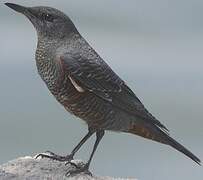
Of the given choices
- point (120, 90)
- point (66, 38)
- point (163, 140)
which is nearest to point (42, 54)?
point (66, 38)

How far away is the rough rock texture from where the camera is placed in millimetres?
6051

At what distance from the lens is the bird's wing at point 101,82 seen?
583cm

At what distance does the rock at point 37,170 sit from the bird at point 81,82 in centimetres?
9

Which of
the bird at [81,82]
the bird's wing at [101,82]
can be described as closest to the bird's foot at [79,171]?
the bird at [81,82]

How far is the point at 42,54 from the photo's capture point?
582cm

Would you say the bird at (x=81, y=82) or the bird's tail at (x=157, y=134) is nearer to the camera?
the bird at (x=81, y=82)

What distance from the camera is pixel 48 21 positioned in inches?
230

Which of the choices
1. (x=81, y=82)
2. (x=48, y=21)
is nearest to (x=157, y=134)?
(x=81, y=82)

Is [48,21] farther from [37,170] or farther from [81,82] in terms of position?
[37,170]

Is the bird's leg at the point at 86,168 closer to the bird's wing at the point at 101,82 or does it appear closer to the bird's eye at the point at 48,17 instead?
the bird's wing at the point at 101,82

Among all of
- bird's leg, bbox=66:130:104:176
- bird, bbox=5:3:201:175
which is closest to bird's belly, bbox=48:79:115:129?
bird, bbox=5:3:201:175

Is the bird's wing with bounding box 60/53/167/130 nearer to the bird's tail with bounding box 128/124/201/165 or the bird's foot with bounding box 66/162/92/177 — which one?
the bird's tail with bounding box 128/124/201/165

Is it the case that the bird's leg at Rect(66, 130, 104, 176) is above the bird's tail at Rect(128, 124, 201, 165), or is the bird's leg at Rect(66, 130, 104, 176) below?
below

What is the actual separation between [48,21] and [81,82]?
16.2 inches
